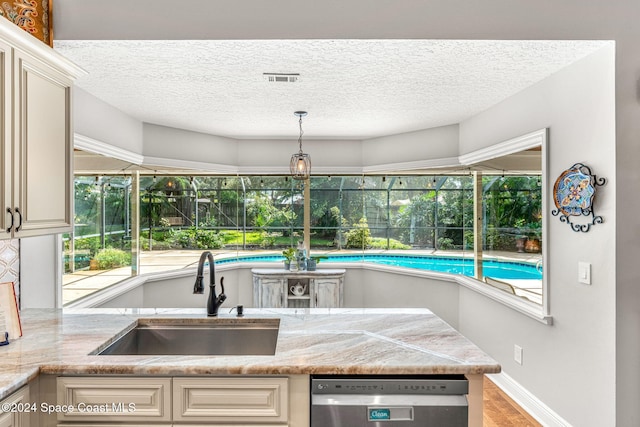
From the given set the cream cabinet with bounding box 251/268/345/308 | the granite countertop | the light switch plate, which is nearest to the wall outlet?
the light switch plate

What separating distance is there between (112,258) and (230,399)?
310cm

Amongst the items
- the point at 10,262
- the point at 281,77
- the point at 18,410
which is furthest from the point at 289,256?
the point at 18,410

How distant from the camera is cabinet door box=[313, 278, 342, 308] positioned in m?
4.92

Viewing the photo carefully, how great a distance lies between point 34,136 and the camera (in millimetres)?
1926

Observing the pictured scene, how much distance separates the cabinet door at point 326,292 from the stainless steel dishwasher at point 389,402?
3.30m

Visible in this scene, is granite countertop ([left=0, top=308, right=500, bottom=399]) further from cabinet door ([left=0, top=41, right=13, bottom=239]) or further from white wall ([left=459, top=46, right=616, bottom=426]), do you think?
white wall ([left=459, top=46, right=616, bottom=426])

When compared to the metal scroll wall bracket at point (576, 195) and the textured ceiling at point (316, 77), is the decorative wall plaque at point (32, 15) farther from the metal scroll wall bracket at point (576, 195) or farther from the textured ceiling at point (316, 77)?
the metal scroll wall bracket at point (576, 195)

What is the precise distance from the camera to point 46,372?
1.58 meters

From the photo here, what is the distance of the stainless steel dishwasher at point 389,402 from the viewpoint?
5.20 feet

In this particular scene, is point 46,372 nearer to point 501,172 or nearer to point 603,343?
point 603,343

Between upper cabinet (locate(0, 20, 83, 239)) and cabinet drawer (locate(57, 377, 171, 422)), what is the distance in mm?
724

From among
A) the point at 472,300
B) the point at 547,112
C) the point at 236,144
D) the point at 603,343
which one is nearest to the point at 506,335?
the point at 472,300

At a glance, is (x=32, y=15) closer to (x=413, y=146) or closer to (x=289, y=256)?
(x=289, y=256)

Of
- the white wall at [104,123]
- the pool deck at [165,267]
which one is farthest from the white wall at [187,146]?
the pool deck at [165,267]
